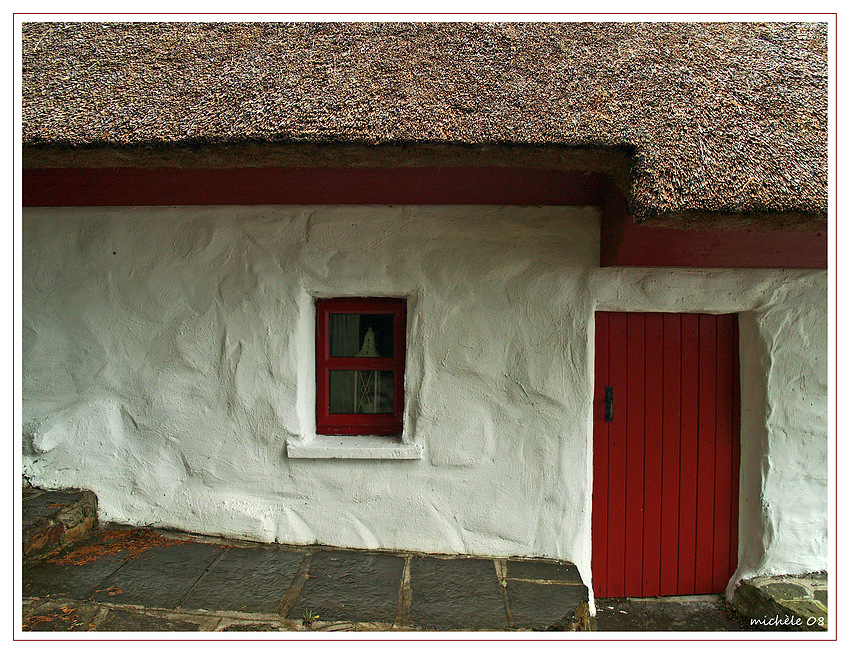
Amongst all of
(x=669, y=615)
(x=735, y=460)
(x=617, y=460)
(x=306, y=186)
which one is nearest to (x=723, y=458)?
(x=735, y=460)

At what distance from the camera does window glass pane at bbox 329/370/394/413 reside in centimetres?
272

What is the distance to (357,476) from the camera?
100 inches

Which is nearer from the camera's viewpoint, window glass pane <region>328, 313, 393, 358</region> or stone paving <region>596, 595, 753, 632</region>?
stone paving <region>596, 595, 753, 632</region>

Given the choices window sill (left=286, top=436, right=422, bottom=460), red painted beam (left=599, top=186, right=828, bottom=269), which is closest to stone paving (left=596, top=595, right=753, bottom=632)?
window sill (left=286, top=436, right=422, bottom=460)

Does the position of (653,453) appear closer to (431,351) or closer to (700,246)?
(700,246)

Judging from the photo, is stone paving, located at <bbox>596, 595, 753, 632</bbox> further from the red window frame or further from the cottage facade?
the red window frame

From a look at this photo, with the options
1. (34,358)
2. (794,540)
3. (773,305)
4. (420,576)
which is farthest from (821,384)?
(34,358)

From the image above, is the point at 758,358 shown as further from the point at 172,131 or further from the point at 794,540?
the point at 172,131

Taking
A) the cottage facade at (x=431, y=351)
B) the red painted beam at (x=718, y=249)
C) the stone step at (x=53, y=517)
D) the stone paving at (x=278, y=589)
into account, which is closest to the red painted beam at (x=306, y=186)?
the cottage facade at (x=431, y=351)

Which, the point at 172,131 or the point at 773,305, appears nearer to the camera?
the point at 172,131

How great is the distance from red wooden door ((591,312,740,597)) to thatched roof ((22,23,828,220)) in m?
1.03

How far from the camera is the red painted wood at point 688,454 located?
2.69 metres

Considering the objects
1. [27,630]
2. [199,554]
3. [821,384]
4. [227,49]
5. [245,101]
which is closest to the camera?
[27,630]

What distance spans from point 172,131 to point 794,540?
3787mm
